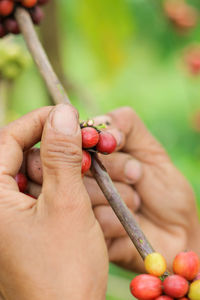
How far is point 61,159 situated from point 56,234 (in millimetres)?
150

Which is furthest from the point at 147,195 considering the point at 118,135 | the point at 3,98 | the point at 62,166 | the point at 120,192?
the point at 3,98

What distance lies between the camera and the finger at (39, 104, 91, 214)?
783mm

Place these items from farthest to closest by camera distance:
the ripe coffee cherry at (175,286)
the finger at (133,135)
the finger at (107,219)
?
the finger at (133,135)
the finger at (107,219)
the ripe coffee cherry at (175,286)

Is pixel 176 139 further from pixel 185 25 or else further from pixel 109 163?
pixel 109 163

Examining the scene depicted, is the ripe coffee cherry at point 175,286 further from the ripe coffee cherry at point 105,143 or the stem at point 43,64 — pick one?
the stem at point 43,64

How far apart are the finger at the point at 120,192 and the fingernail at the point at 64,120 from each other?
423 mm

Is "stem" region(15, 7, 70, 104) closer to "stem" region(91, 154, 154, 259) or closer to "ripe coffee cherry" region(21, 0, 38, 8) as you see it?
"ripe coffee cherry" region(21, 0, 38, 8)

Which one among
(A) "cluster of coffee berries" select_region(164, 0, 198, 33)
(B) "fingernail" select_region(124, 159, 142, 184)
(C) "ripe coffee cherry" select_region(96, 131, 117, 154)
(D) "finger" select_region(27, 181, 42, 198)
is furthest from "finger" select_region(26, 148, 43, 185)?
(A) "cluster of coffee berries" select_region(164, 0, 198, 33)

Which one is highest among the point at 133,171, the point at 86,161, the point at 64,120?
the point at 64,120

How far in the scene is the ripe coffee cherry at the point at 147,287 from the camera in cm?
73

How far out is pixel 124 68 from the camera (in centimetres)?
446

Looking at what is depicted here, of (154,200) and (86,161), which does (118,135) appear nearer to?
(154,200)

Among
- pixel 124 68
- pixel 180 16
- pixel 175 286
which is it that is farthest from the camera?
pixel 124 68

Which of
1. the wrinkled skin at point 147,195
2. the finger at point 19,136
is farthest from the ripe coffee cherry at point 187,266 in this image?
the wrinkled skin at point 147,195
